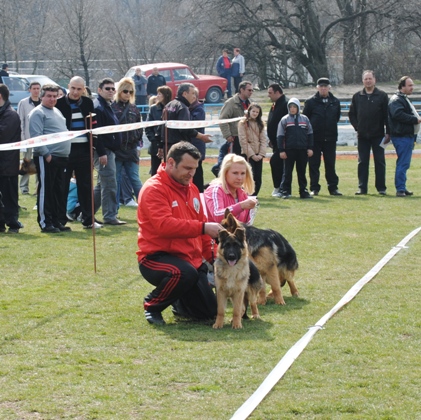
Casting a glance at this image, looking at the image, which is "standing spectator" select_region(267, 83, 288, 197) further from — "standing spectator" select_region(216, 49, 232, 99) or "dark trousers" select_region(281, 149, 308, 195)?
"standing spectator" select_region(216, 49, 232, 99)

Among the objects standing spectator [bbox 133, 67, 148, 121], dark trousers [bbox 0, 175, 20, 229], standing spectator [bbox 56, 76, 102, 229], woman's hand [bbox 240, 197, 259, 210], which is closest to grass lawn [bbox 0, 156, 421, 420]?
woman's hand [bbox 240, 197, 259, 210]

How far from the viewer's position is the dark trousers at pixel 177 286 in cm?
674

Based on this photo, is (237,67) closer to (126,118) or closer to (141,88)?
(141,88)

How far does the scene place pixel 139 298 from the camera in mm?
7801

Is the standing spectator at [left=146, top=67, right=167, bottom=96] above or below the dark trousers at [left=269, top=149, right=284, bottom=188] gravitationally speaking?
above

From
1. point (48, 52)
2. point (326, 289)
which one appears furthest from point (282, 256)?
point (48, 52)

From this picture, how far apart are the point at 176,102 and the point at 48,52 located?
3451 cm

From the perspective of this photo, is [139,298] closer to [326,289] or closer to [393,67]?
[326,289]

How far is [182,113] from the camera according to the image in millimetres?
12445

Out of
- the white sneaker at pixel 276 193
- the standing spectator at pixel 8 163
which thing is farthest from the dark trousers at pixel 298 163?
the standing spectator at pixel 8 163

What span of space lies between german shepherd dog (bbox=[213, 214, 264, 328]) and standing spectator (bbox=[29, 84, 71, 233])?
5030mm

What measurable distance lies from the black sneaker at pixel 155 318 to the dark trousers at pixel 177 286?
3 centimetres

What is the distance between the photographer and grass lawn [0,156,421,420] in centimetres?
488

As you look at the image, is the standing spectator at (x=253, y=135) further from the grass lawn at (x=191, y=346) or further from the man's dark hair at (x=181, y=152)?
the man's dark hair at (x=181, y=152)
